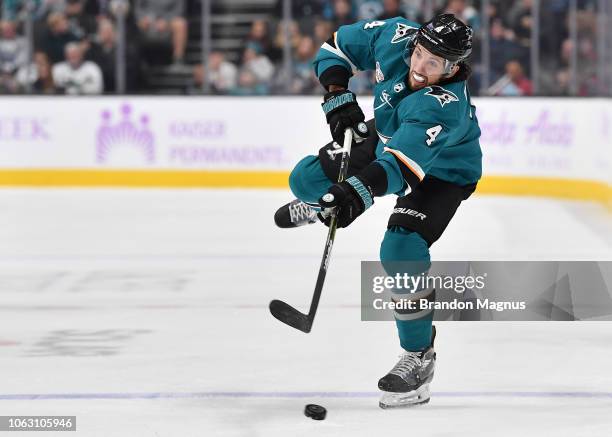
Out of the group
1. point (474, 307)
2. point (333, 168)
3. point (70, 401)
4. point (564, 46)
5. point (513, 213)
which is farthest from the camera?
point (564, 46)

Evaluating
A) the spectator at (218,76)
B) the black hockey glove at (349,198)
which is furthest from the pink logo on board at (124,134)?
the black hockey glove at (349,198)

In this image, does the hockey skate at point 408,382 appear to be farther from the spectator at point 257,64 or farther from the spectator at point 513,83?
the spectator at point 257,64

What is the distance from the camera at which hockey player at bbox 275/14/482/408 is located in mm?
3635

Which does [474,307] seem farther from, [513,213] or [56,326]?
[513,213]

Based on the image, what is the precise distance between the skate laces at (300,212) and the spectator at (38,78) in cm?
700

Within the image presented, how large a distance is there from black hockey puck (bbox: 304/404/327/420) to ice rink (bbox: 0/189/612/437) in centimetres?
2

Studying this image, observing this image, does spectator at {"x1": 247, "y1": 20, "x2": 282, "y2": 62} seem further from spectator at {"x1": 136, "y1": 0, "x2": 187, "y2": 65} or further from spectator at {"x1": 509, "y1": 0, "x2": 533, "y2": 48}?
spectator at {"x1": 509, "y1": 0, "x2": 533, "y2": 48}

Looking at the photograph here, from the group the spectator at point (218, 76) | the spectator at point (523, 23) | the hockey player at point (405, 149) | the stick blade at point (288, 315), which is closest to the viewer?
the hockey player at point (405, 149)

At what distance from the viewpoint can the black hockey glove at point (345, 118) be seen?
Answer: 4.10m

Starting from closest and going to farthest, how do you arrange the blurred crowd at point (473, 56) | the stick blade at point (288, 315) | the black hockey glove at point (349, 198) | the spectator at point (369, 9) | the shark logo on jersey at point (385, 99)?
the black hockey glove at point (349, 198), the stick blade at point (288, 315), the shark logo on jersey at point (385, 99), the blurred crowd at point (473, 56), the spectator at point (369, 9)

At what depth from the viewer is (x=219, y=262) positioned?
278 inches

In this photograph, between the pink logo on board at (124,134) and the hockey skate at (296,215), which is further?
the pink logo on board at (124,134)

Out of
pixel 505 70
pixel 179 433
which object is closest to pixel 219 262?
pixel 179 433

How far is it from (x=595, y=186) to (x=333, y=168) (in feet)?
20.1
